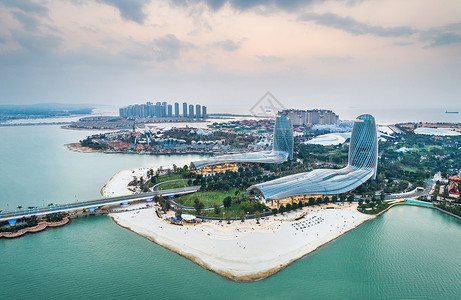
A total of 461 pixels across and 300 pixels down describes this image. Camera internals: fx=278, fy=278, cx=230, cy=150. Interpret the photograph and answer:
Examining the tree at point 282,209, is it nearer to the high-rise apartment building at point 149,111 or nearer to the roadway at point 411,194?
the roadway at point 411,194

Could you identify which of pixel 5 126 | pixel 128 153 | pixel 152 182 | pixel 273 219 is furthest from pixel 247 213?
pixel 5 126

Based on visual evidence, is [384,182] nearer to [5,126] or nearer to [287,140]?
[287,140]

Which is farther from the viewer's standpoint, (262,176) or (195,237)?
(262,176)

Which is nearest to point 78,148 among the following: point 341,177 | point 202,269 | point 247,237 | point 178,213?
point 178,213

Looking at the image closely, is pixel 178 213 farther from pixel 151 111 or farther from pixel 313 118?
pixel 151 111

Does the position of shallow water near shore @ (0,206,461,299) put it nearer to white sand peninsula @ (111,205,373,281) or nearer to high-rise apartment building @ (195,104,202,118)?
white sand peninsula @ (111,205,373,281)

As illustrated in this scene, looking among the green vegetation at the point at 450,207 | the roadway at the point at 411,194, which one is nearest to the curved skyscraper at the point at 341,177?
the roadway at the point at 411,194

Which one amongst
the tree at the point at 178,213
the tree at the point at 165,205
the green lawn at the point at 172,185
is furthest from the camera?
the green lawn at the point at 172,185
